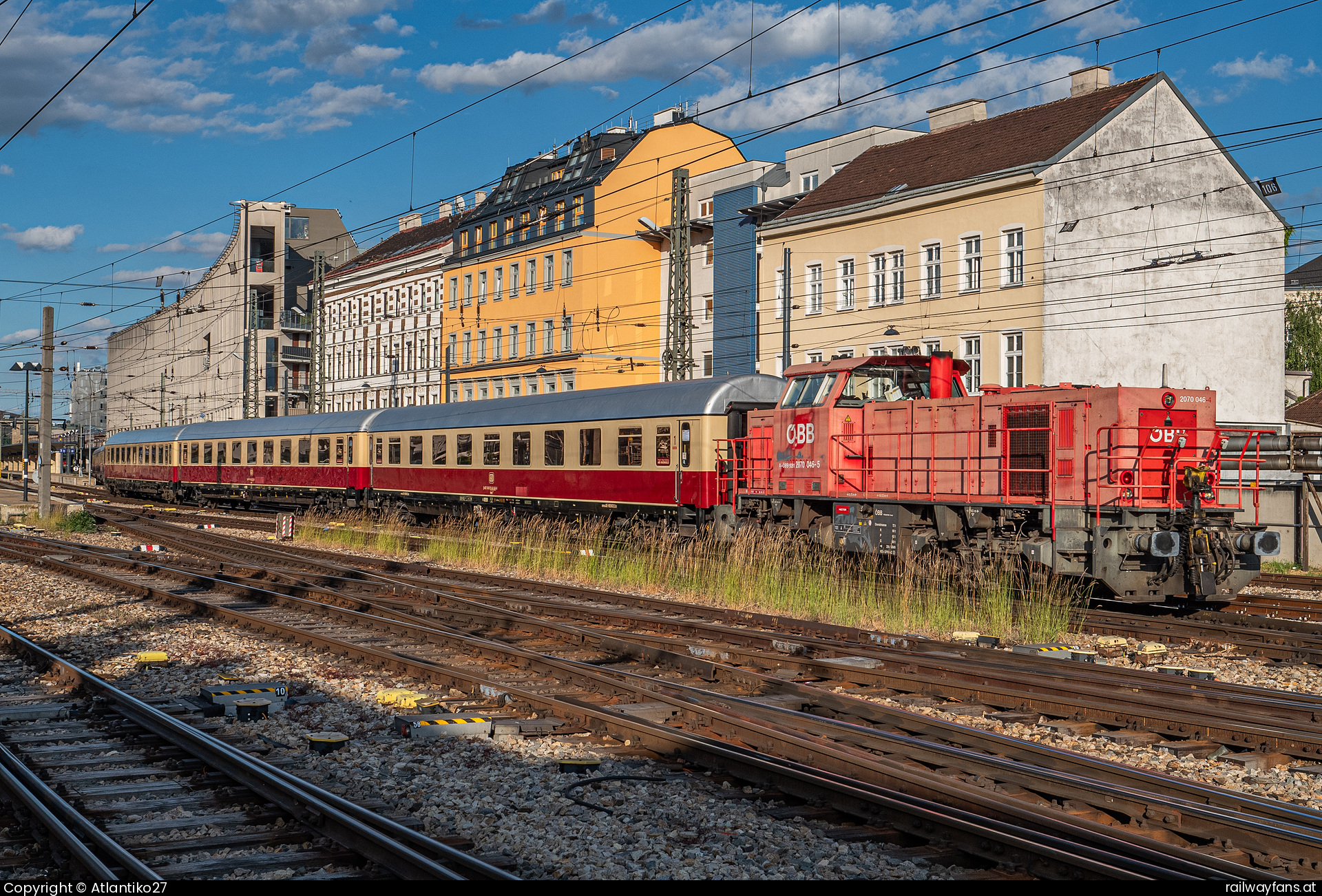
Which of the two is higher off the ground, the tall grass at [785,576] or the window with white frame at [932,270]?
the window with white frame at [932,270]

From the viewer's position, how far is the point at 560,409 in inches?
986

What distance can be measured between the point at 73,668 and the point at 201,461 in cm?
3636

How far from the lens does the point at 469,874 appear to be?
5.30m

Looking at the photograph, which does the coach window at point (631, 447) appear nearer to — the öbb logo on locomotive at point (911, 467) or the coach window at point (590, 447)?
the öbb logo on locomotive at point (911, 467)

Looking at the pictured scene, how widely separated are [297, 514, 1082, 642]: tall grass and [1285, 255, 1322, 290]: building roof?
64088 millimetres

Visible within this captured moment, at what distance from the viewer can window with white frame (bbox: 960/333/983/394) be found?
33375 millimetres

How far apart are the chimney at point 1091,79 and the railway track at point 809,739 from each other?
3020 cm

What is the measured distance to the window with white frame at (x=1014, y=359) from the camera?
3231cm

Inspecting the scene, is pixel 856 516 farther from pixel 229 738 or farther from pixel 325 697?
pixel 229 738

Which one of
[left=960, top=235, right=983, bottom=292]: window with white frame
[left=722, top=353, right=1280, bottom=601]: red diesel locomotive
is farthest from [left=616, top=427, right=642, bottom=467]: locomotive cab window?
[left=960, top=235, right=983, bottom=292]: window with white frame

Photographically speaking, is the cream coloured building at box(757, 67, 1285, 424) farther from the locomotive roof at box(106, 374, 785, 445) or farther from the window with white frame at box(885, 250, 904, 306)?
the locomotive roof at box(106, 374, 785, 445)

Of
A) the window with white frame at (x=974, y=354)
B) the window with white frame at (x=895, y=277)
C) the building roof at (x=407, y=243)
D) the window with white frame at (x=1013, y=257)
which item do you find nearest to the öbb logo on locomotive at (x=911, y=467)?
the window with white frame at (x=974, y=354)

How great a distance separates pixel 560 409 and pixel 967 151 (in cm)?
1774

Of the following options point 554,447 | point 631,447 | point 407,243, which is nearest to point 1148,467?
point 631,447
